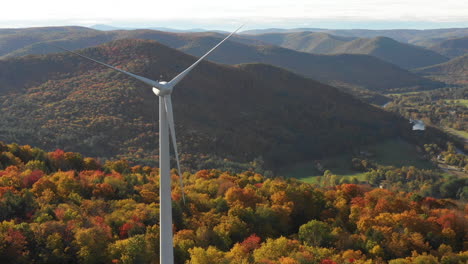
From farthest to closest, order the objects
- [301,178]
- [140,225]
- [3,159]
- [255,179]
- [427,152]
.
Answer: [427,152], [301,178], [255,179], [3,159], [140,225]

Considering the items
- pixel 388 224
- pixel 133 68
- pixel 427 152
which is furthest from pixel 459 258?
pixel 133 68

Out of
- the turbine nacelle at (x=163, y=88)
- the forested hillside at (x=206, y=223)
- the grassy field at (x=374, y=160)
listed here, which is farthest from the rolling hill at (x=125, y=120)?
the turbine nacelle at (x=163, y=88)

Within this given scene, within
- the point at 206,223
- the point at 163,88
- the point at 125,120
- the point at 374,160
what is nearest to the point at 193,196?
the point at 206,223

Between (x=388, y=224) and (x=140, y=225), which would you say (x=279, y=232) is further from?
(x=140, y=225)

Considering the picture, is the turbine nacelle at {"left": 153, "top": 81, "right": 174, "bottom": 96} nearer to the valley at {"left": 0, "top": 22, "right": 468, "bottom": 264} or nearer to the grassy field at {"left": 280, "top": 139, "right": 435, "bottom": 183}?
the valley at {"left": 0, "top": 22, "right": 468, "bottom": 264}

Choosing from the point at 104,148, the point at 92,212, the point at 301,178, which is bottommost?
the point at 301,178

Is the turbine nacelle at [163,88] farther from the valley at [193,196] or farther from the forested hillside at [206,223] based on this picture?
the forested hillside at [206,223]
